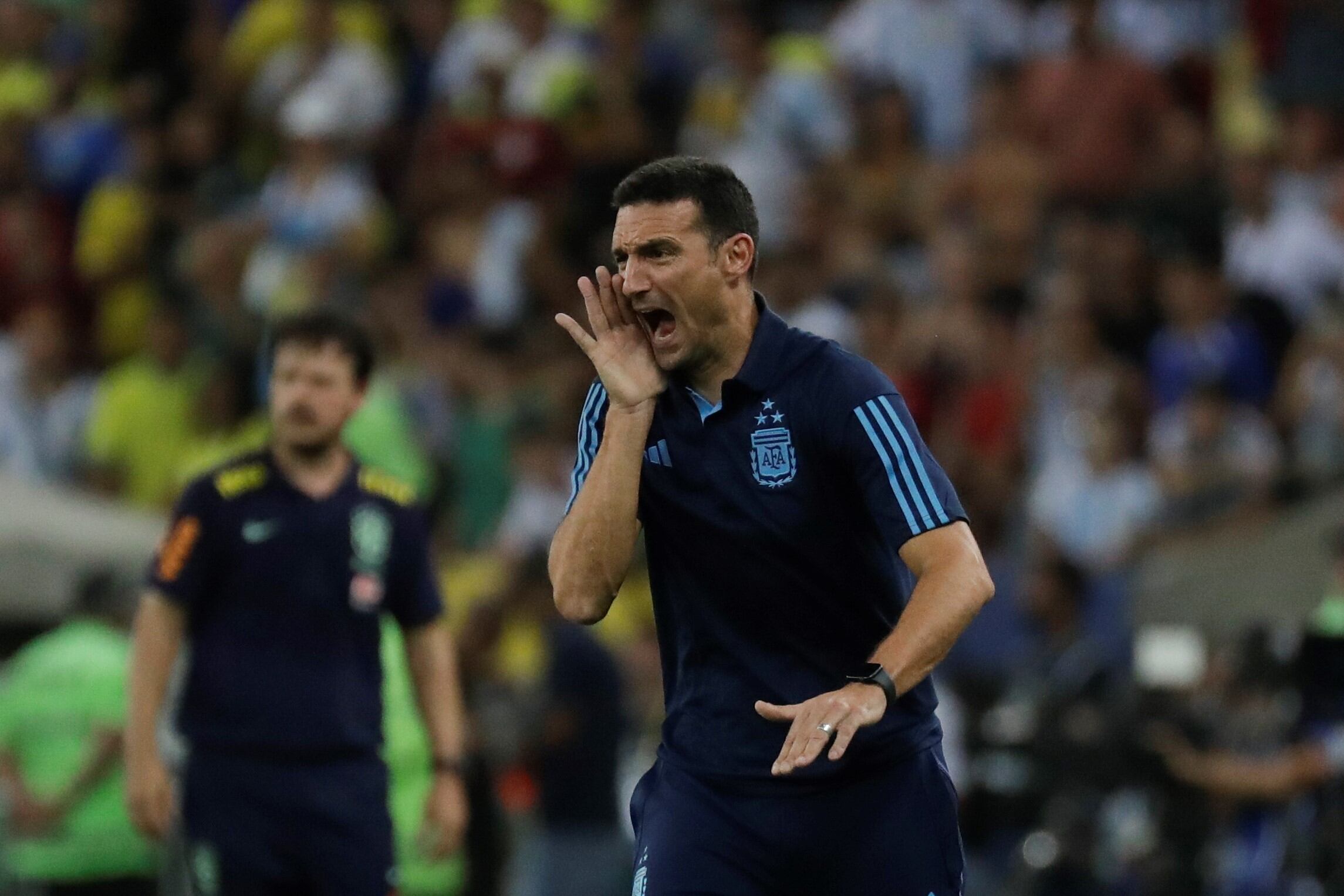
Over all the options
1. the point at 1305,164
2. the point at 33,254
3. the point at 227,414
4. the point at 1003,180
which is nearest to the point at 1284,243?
the point at 1305,164

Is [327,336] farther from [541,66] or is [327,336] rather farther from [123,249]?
[123,249]

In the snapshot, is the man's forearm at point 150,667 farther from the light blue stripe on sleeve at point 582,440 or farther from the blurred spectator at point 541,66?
the blurred spectator at point 541,66

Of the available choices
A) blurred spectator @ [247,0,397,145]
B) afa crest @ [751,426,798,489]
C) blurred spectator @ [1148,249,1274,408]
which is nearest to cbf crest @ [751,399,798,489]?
afa crest @ [751,426,798,489]

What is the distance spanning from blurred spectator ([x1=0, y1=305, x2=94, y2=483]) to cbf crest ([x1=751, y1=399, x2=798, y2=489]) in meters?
10.8

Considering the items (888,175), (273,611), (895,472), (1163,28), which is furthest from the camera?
(1163,28)

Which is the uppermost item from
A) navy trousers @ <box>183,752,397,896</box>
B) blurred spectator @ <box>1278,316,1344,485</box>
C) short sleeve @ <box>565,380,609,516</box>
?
short sleeve @ <box>565,380,609,516</box>

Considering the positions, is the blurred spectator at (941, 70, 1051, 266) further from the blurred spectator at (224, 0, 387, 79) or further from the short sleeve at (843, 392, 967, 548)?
the short sleeve at (843, 392, 967, 548)

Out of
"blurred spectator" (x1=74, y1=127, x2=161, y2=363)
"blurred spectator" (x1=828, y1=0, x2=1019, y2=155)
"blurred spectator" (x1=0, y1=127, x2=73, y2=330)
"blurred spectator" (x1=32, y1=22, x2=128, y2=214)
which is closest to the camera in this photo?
"blurred spectator" (x1=828, y1=0, x2=1019, y2=155)

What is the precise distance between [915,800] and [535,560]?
6512 millimetres

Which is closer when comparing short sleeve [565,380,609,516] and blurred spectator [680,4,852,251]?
short sleeve [565,380,609,516]

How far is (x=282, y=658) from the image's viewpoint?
719 centimetres

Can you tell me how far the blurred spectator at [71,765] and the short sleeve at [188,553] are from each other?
7.30ft

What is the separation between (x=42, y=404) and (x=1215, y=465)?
26.5 feet

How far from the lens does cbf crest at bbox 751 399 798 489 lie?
5094 mm
